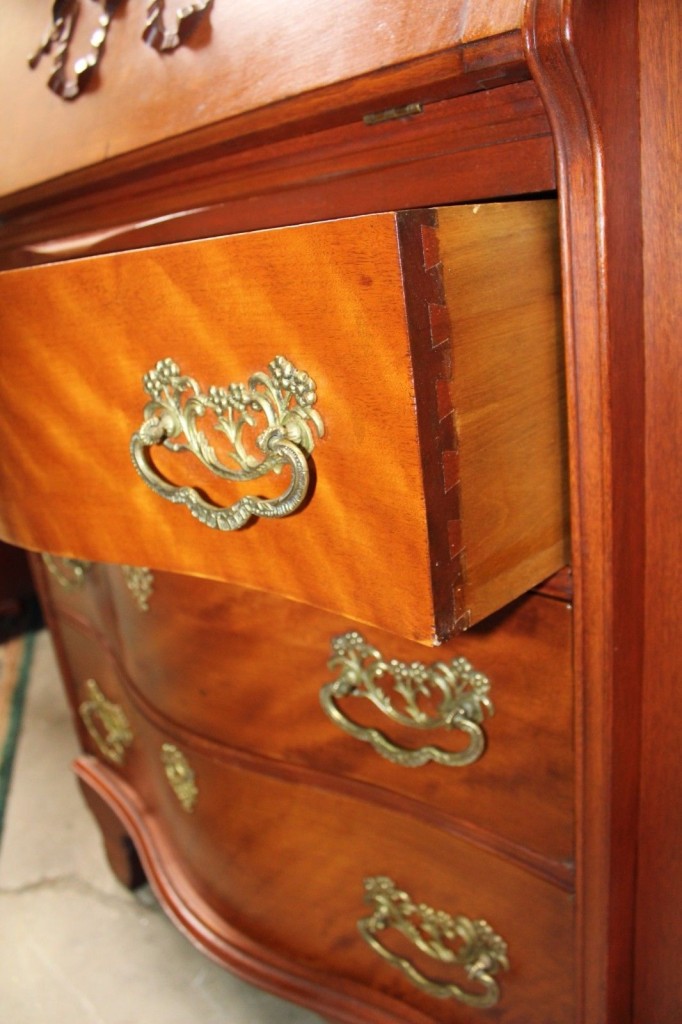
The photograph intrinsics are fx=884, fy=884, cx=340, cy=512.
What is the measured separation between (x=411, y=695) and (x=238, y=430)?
0.68ft

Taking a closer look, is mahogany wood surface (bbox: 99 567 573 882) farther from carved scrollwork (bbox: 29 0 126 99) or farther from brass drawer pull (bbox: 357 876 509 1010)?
carved scrollwork (bbox: 29 0 126 99)

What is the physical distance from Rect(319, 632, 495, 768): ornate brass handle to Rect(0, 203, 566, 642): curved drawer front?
0.11 m

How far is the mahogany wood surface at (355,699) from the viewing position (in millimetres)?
462

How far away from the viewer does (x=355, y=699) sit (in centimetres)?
55

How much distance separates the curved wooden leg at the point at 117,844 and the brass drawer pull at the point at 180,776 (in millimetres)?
256

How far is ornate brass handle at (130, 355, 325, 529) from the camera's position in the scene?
0.35 m

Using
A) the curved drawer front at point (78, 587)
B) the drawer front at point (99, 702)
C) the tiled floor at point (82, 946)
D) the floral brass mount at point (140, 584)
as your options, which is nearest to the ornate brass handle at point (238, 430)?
the floral brass mount at point (140, 584)

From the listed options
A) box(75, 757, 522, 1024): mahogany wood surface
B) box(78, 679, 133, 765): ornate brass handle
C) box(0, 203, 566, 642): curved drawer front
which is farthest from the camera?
box(78, 679, 133, 765): ornate brass handle

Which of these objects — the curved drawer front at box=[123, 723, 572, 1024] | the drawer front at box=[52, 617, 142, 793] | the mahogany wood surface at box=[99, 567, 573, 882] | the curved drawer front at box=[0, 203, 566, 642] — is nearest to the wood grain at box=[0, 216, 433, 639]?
the curved drawer front at box=[0, 203, 566, 642]

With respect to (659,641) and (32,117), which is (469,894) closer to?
(659,641)

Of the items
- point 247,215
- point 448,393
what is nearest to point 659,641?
point 448,393

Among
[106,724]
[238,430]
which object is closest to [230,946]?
[106,724]

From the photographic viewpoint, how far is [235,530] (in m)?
0.42

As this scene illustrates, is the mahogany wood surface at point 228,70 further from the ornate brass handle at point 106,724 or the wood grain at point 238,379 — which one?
the ornate brass handle at point 106,724
